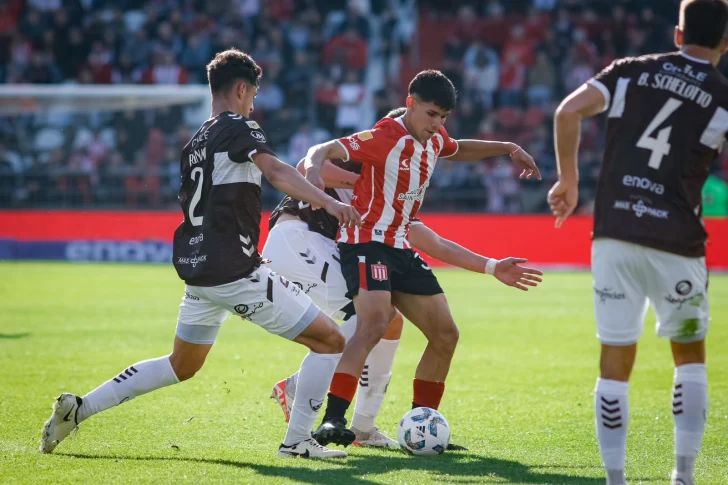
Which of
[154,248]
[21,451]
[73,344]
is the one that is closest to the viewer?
[21,451]

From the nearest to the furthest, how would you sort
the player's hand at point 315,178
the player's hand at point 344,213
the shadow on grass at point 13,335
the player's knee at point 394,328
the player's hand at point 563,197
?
the player's hand at point 563,197 < the player's hand at point 344,213 < the player's hand at point 315,178 < the player's knee at point 394,328 < the shadow on grass at point 13,335

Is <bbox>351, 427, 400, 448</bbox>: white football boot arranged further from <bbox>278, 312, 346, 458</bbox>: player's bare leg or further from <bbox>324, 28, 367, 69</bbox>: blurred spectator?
<bbox>324, 28, 367, 69</bbox>: blurred spectator

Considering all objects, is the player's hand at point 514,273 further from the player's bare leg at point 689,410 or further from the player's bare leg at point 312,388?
the player's bare leg at point 689,410

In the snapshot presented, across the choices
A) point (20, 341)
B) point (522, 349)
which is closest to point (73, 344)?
point (20, 341)

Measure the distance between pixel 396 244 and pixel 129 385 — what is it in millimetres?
1811

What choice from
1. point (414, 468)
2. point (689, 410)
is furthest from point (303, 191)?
point (689, 410)

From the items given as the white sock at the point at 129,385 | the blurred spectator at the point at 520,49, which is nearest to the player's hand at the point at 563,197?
the white sock at the point at 129,385

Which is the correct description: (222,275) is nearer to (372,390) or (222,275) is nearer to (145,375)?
(145,375)

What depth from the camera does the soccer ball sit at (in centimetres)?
561

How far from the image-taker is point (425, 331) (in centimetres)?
599

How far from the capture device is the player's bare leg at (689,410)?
4414 mm

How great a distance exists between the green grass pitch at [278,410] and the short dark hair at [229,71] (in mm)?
2084

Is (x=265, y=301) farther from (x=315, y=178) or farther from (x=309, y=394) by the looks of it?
(x=315, y=178)

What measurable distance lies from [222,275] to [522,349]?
5918 mm
